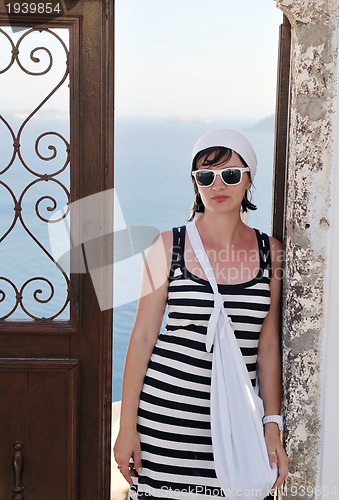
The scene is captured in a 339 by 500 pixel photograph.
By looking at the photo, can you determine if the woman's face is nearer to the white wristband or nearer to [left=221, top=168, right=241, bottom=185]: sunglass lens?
[left=221, top=168, right=241, bottom=185]: sunglass lens

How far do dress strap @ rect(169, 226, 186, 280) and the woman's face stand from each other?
15 cm

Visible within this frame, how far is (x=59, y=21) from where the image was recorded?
293cm

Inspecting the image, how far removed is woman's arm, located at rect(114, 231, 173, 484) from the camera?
2.59 m

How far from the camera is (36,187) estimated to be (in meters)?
3.02

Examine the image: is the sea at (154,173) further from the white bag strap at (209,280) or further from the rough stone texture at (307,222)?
the white bag strap at (209,280)

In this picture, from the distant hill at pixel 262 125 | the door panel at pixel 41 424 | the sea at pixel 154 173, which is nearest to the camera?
the door panel at pixel 41 424

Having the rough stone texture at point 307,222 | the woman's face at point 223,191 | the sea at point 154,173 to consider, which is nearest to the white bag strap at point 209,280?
the woman's face at point 223,191

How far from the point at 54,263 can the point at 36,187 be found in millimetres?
325

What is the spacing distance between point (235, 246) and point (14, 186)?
0.99 metres

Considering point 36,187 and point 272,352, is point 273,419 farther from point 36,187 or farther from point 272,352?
point 36,187

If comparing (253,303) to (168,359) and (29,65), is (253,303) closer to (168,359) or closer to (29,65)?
(168,359)

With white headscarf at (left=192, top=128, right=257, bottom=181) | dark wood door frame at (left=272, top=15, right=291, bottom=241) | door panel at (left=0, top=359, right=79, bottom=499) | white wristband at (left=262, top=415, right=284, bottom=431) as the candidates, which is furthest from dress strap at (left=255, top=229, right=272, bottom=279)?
door panel at (left=0, top=359, right=79, bottom=499)

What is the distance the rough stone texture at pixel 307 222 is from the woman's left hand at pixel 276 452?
0.67 feet

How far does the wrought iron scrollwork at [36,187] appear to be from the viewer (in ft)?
9.73
